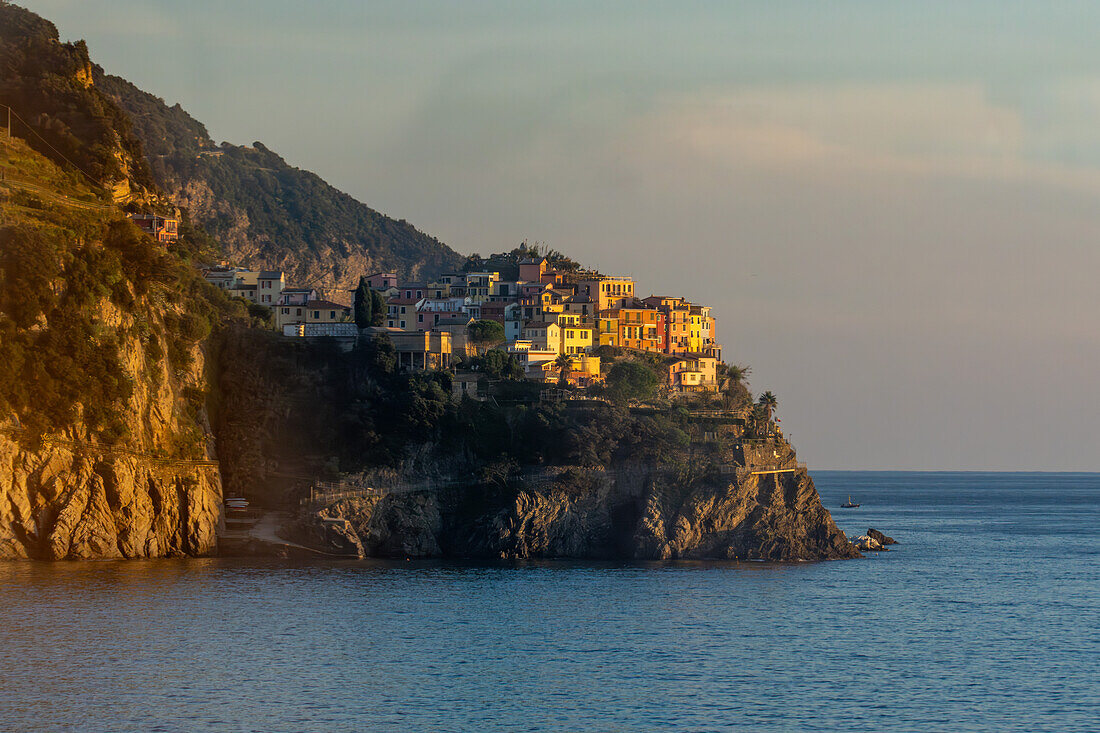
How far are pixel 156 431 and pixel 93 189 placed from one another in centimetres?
2604

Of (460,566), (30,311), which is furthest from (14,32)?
(460,566)

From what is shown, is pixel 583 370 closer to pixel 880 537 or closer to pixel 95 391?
pixel 880 537

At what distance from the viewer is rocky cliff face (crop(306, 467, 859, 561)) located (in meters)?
87.8

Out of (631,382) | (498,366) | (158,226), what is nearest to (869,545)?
(631,382)

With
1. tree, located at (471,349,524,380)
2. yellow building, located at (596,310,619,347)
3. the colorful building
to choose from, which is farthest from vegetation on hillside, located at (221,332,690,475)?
yellow building, located at (596,310,619,347)

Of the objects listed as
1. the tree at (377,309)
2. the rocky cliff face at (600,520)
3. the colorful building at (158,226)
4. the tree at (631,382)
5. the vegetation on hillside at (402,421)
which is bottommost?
the rocky cliff face at (600,520)

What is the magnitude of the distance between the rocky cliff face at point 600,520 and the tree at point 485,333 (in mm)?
25132


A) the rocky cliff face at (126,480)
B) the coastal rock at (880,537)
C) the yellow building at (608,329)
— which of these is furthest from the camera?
the yellow building at (608,329)

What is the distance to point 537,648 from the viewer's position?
57750 millimetres

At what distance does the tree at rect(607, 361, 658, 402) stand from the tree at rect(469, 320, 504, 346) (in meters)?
12.1

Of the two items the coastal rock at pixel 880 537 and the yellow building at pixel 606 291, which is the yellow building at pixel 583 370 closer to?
the yellow building at pixel 606 291

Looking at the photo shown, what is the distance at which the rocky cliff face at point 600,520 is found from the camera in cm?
8781

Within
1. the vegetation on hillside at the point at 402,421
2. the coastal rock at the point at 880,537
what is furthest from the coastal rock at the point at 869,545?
the vegetation on hillside at the point at 402,421

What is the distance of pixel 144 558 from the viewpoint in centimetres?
7850
